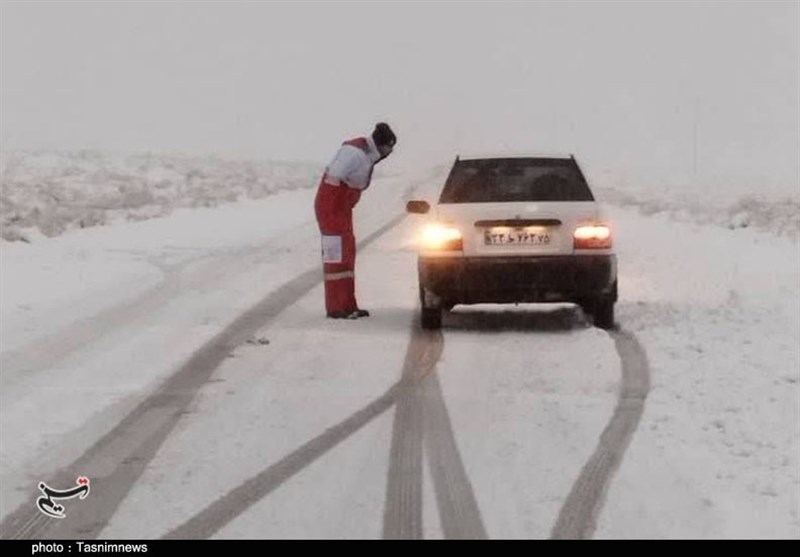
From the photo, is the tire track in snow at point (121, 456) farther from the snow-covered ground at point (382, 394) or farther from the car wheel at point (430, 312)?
the car wheel at point (430, 312)

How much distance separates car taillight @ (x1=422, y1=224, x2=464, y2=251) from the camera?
1095 cm

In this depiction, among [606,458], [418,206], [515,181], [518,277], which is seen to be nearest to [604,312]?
[518,277]

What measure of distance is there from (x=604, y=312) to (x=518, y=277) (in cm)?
93

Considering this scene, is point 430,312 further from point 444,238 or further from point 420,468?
point 420,468

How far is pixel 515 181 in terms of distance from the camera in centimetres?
1173

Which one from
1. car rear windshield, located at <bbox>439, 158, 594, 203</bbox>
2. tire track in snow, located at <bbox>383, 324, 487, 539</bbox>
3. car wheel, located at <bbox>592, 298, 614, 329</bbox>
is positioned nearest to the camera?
tire track in snow, located at <bbox>383, 324, 487, 539</bbox>

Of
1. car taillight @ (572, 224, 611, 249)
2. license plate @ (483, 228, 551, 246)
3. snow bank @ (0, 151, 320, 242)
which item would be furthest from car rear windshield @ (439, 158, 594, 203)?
snow bank @ (0, 151, 320, 242)

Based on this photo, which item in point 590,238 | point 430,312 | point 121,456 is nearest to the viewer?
point 121,456

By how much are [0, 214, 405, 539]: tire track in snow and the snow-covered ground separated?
0.07 meters

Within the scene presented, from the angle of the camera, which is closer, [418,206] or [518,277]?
[518,277]

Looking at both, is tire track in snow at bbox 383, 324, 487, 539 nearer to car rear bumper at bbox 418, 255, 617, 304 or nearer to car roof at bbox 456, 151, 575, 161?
car rear bumper at bbox 418, 255, 617, 304

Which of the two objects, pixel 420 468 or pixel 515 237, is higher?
pixel 515 237

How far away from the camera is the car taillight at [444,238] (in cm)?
1095

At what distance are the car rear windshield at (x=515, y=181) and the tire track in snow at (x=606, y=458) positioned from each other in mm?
2070
